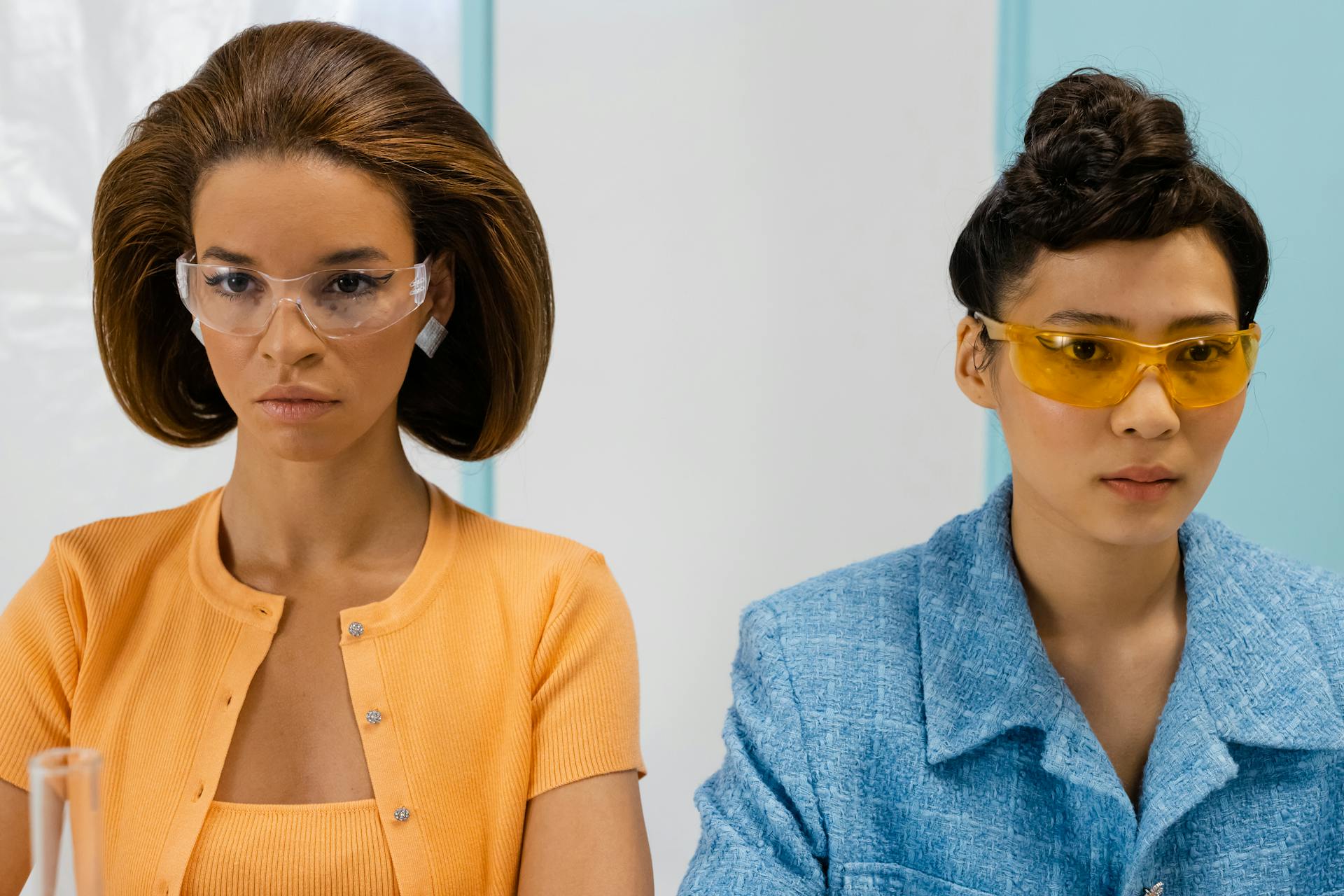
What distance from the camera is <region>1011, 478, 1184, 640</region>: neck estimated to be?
2.02m

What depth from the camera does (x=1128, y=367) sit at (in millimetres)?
1844

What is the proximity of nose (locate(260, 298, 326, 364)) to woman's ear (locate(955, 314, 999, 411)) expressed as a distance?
0.90 m

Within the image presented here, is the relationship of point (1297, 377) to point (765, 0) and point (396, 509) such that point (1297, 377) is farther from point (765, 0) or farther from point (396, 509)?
point (396, 509)

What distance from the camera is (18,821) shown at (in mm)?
1894

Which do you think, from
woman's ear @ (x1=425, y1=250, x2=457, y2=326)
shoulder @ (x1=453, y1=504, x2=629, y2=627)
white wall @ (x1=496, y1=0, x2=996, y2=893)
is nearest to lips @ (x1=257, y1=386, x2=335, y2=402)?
woman's ear @ (x1=425, y1=250, x2=457, y2=326)

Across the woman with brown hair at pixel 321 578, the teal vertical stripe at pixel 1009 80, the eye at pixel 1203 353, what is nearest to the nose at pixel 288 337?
the woman with brown hair at pixel 321 578

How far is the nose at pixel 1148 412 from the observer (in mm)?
1822

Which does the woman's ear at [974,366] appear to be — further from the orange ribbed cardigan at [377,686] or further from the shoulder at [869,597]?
the orange ribbed cardigan at [377,686]

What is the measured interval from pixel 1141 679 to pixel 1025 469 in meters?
0.37

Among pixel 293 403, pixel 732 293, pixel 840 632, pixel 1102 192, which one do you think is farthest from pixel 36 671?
pixel 732 293

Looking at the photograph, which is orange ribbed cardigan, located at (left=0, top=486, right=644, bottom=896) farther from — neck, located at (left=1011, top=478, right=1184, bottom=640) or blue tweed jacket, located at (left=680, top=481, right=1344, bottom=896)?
neck, located at (left=1011, top=478, right=1184, bottom=640)

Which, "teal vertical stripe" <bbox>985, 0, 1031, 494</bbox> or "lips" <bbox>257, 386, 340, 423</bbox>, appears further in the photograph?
"teal vertical stripe" <bbox>985, 0, 1031, 494</bbox>

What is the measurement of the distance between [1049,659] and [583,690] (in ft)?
2.19

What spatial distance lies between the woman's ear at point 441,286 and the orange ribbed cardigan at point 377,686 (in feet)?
1.11
